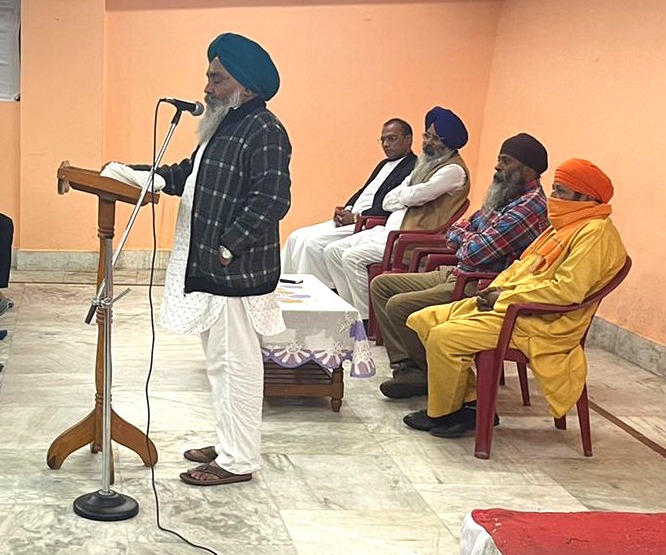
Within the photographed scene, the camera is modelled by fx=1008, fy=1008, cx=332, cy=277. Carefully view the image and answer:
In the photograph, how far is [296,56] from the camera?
730 cm

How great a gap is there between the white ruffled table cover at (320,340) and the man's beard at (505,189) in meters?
0.79

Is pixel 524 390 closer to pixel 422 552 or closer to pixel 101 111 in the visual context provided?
pixel 422 552

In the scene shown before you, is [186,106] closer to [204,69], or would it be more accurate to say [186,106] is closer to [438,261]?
[438,261]

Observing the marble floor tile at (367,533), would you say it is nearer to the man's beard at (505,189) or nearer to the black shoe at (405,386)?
the black shoe at (405,386)

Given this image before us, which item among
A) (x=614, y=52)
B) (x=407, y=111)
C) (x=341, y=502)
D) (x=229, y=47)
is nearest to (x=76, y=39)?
(x=407, y=111)

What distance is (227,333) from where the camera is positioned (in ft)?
10.4

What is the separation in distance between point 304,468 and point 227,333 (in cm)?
65

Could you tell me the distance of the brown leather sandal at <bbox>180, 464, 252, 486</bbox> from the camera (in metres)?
3.26

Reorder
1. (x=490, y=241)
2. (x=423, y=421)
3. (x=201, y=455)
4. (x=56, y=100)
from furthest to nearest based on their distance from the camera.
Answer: (x=56, y=100)
(x=490, y=241)
(x=423, y=421)
(x=201, y=455)

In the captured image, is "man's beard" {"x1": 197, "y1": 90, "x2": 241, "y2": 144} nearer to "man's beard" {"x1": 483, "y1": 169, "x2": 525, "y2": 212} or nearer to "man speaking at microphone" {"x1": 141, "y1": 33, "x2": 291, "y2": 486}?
"man speaking at microphone" {"x1": 141, "y1": 33, "x2": 291, "y2": 486}

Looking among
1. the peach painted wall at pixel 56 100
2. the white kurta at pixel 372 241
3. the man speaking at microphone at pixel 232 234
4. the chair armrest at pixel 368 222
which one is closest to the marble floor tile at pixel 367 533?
the man speaking at microphone at pixel 232 234

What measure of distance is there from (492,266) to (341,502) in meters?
1.55

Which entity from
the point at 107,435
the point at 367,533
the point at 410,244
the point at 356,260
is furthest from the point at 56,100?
the point at 367,533

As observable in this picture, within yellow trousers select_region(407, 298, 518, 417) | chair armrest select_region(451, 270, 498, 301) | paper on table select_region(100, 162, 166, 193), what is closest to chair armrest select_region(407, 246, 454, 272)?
Answer: chair armrest select_region(451, 270, 498, 301)
